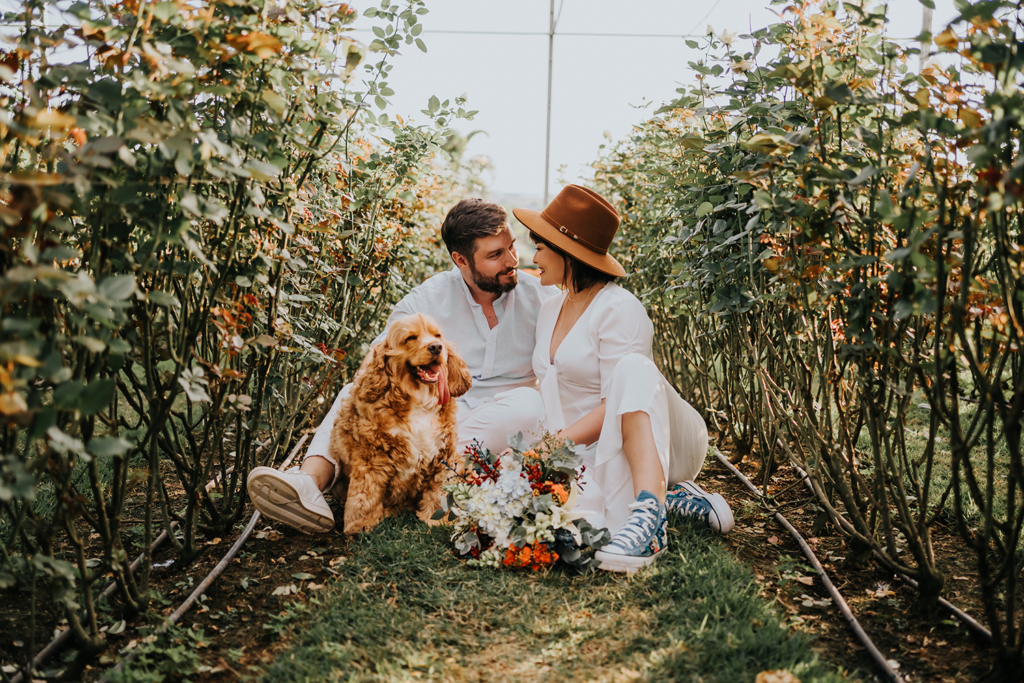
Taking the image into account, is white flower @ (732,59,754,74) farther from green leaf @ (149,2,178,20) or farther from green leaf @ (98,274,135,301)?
green leaf @ (98,274,135,301)

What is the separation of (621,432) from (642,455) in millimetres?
138

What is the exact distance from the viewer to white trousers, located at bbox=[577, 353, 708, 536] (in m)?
2.92

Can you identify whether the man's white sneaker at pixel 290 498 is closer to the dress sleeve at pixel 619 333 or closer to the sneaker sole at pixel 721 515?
the dress sleeve at pixel 619 333

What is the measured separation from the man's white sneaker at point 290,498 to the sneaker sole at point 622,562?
119 cm

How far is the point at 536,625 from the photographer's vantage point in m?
2.34

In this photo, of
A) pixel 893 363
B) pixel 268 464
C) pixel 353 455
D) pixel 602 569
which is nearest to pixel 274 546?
pixel 353 455

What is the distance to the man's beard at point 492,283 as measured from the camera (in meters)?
3.84

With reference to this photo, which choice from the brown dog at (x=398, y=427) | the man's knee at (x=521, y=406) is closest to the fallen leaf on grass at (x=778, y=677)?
the brown dog at (x=398, y=427)

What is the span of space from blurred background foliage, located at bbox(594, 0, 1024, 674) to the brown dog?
3.95ft

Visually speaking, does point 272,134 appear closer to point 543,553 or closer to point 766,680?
point 543,553

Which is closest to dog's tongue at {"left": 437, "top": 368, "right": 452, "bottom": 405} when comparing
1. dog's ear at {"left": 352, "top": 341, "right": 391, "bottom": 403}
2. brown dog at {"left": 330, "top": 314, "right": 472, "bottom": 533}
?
brown dog at {"left": 330, "top": 314, "right": 472, "bottom": 533}

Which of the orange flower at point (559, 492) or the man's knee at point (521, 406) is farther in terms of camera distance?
the man's knee at point (521, 406)

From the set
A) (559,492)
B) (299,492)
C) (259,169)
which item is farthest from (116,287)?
(559,492)

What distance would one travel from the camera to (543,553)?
272 cm
